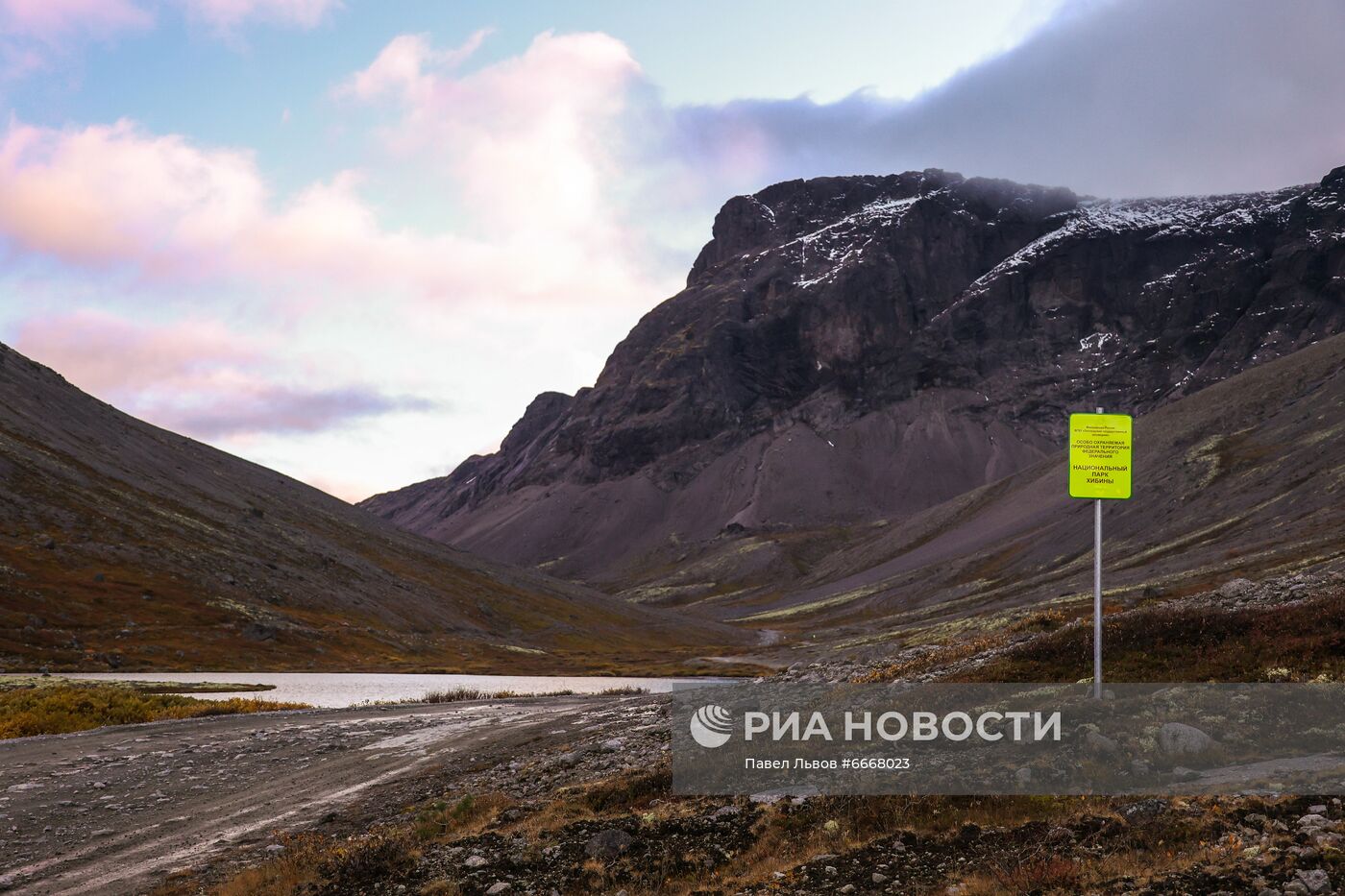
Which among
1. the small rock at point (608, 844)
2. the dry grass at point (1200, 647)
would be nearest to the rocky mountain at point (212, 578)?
the small rock at point (608, 844)

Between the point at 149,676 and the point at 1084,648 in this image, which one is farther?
the point at 149,676

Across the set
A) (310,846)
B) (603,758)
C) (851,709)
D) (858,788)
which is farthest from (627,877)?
(603,758)

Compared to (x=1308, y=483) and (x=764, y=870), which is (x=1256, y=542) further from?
(x=764, y=870)

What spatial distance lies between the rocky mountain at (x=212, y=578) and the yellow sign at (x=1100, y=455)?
86771mm

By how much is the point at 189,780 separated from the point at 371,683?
59.5m

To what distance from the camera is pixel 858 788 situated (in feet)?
58.6

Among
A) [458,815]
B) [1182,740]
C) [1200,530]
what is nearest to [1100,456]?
[1182,740]

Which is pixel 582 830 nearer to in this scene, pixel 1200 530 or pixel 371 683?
pixel 371 683

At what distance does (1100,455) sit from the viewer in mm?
23000

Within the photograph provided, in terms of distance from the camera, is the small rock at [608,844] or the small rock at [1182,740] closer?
the small rock at [608,844]

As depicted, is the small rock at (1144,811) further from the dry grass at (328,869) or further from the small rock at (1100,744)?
the dry grass at (328,869)

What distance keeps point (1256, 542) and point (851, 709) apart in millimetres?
124830

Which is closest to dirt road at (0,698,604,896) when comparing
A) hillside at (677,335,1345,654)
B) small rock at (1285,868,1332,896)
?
small rock at (1285,868,1332,896)

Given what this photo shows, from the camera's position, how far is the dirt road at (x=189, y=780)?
20125 mm
